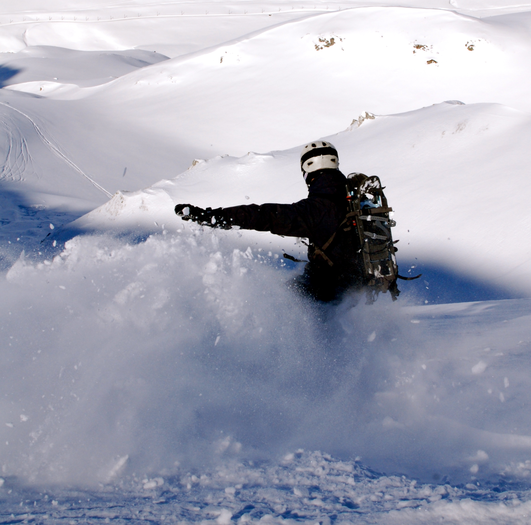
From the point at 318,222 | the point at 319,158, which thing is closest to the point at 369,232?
the point at 318,222

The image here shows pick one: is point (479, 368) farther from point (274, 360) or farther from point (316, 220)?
point (316, 220)

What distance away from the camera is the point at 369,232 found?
3564 millimetres

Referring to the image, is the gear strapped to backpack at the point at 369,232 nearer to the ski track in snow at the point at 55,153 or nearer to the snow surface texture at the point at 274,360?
the snow surface texture at the point at 274,360

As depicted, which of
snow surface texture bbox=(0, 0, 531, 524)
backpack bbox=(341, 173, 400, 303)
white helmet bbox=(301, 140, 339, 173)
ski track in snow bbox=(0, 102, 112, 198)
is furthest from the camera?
ski track in snow bbox=(0, 102, 112, 198)

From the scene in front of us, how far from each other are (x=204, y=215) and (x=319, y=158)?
1066 millimetres

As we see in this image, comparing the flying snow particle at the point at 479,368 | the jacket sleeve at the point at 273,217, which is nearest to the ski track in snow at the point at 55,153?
the jacket sleeve at the point at 273,217

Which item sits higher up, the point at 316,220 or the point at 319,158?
the point at 319,158

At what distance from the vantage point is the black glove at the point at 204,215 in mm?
3361

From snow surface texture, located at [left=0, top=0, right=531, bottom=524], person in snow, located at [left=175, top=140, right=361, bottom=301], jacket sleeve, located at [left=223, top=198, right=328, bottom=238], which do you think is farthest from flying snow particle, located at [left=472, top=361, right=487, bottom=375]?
jacket sleeve, located at [left=223, top=198, right=328, bottom=238]

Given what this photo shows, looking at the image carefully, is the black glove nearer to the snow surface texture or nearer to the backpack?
the snow surface texture

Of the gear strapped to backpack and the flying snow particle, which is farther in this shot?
the gear strapped to backpack

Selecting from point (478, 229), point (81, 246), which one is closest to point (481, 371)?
point (81, 246)

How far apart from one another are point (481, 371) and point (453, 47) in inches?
974

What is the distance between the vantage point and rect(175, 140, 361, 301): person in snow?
3.42 metres
